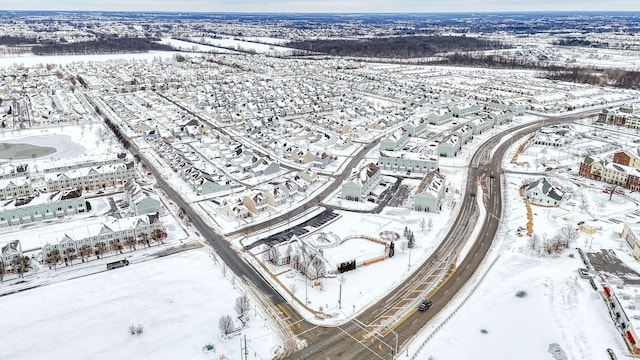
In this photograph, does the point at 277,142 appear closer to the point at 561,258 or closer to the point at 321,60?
the point at 561,258

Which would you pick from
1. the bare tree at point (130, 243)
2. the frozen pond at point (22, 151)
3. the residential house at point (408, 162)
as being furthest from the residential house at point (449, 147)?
the frozen pond at point (22, 151)

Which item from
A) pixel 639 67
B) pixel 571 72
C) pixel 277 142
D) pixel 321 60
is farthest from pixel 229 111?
pixel 639 67

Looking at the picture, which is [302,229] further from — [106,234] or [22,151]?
[22,151]

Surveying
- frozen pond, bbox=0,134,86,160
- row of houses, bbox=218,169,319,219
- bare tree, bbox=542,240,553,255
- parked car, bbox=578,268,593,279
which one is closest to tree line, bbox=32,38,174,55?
frozen pond, bbox=0,134,86,160

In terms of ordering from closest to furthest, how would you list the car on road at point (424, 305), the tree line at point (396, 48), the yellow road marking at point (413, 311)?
the yellow road marking at point (413, 311) < the car on road at point (424, 305) < the tree line at point (396, 48)

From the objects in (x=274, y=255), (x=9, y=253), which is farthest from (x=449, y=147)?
(x=9, y=253)

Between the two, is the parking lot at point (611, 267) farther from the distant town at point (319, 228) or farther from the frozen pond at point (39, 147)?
the frozen pond at point (39, 147)
